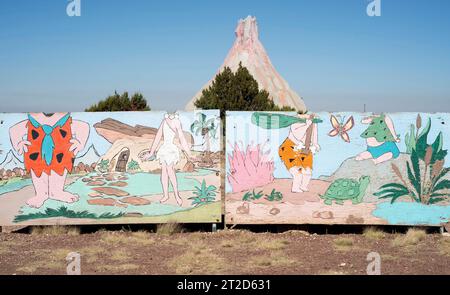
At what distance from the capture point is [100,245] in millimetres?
8102

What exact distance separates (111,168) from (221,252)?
2.82 meters

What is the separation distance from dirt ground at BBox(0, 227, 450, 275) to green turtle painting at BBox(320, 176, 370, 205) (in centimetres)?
68

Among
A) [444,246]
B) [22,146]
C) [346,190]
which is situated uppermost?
[22,146]

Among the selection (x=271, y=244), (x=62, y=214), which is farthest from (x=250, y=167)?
(x=62, y=214)

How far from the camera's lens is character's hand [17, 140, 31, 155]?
29.2ft

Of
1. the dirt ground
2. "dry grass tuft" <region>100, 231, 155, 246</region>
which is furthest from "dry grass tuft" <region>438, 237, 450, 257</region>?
"dry grass tuft" <region>100, 231, 155, 246</region>

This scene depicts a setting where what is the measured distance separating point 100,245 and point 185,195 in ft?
5.95

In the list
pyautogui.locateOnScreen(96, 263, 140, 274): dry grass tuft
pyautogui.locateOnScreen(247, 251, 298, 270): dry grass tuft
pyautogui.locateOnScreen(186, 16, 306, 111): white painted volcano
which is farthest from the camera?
pyautogui.locateOnScreen(186, 16, 306, 111): white painted volcano

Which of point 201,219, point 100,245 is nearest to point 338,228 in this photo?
point 201,219

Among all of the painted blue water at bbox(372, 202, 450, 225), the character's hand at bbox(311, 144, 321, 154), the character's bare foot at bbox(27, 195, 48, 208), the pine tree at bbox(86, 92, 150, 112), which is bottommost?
the painted blue water at bbox(372, 202, 450, 225)

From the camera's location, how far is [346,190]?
28.7 ft

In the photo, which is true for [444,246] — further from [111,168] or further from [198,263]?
[111,168]

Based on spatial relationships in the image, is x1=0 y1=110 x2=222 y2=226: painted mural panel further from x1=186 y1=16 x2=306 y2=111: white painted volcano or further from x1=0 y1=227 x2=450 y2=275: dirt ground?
x1=186 y1=16 x2=306 y2=111: white painted volcano
